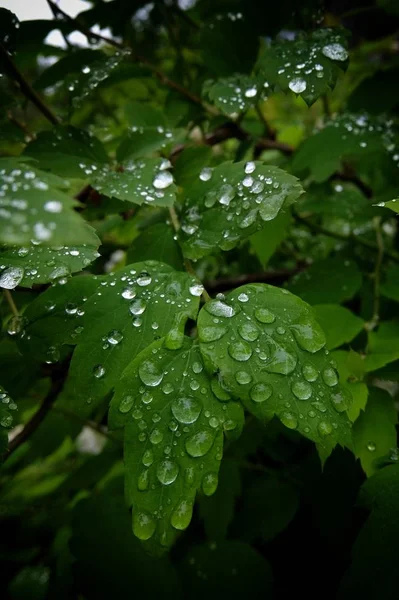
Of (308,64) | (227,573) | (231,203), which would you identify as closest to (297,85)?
(308,64)

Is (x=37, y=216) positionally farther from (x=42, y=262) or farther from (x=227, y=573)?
(x=227, y=573)

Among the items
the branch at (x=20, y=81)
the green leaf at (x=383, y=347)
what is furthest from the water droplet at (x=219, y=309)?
the branch at (x=20, y=81)

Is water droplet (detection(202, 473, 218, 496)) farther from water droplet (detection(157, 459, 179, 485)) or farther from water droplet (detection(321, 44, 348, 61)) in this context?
water droplet (detection(321, 44, 348, 61))

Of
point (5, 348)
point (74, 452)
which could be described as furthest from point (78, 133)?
point (74, 452)

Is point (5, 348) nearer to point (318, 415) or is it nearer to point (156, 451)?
point (156, 451)

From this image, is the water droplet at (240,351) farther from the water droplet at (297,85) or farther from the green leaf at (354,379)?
the water droplet at (297,85)
